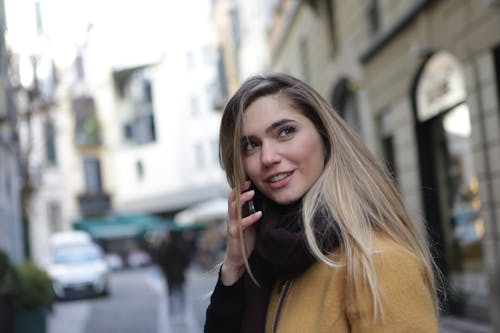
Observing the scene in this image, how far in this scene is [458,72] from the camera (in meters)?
10.4

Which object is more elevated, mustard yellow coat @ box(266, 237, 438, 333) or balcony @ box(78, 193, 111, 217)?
mustard yellow coat @ box(266, 237, 438, 333)

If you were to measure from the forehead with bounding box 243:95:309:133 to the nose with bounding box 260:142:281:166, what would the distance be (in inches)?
2.2

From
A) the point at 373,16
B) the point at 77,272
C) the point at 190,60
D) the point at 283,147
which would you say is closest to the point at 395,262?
the point at 283,147

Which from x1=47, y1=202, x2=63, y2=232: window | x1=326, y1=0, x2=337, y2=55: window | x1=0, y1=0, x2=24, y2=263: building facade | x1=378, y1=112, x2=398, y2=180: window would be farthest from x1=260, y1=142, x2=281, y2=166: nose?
x1=47, y1=202, x2=63, y2=232: window

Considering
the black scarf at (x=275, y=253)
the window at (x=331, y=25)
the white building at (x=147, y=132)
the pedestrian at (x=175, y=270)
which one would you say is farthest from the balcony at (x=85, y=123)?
the black scarf at (x=275, y=253)

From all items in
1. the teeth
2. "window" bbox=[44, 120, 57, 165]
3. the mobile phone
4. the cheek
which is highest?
"window" bbox=[44, 120, 57, 165]

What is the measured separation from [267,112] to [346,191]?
33 cm

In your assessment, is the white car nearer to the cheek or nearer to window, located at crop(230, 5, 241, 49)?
window, located at crop(230, 5, 241, 49)

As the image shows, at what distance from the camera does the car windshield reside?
77.2 ft

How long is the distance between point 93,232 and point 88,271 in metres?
20.6

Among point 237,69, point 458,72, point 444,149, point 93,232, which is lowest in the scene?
point 93,232

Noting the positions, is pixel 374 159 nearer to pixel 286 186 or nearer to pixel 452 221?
pixel 286 186

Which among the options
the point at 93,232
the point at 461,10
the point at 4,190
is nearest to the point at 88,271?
the point at 4,190

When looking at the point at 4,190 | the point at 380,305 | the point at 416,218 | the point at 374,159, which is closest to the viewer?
the point at 380,305
